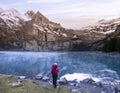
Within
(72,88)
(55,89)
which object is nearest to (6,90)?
(55,89)

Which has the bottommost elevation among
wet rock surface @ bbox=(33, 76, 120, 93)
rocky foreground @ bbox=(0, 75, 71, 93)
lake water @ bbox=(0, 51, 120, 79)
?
lake water @ bbox=(0, 51, 120, 79)

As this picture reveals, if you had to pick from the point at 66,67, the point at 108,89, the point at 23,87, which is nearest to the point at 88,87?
the point at 108,89

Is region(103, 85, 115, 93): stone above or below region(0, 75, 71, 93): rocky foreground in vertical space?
below

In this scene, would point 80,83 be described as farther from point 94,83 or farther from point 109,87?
point 109,87

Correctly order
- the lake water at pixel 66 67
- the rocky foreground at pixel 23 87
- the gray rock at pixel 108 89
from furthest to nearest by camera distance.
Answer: the lake water at pixel 66 67, the gray rock at pixel 108 89, the rocky foreground at pixel 23 87

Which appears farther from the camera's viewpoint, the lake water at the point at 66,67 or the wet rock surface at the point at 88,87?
the lake water at the point at 66,67

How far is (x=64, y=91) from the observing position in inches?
1054

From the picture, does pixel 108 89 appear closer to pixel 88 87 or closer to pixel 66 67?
pixel 88 87

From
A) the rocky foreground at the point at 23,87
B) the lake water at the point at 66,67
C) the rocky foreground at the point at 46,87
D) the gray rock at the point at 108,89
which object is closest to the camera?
the rocky foreground at the point at 23,87

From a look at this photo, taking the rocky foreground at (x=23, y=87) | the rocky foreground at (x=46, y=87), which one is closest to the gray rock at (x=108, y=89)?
the rocky foreground at (x=46, y=87)

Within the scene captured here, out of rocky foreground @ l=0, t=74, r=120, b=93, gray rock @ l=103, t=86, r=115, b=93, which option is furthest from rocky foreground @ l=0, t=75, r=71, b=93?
gray rock @ l=103, t=86, r=115, b=93

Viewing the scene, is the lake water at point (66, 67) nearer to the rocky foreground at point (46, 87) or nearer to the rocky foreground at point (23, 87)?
the rocky foreground at point (46, 87)

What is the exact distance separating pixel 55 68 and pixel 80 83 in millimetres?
6250

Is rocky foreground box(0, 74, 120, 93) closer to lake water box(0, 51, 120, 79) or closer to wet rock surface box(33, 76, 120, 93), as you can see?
wet rock surface box(33, 76, 120, 93)
